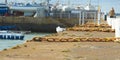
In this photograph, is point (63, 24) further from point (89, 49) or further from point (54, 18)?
point (89, 49)

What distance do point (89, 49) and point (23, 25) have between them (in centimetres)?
7407

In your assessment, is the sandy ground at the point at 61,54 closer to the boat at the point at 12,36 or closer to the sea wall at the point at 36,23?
the boat at the point at 12,36

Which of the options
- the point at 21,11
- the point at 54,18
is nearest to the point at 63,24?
the point at 54,18

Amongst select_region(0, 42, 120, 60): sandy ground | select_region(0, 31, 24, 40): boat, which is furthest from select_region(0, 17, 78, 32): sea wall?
select_region(0, 42, 120, 60): sandy ground

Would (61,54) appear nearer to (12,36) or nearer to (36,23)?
(12,36)

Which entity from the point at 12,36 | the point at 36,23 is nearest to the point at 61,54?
the point at 12,36

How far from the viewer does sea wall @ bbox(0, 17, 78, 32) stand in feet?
288

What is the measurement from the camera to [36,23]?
89688mm


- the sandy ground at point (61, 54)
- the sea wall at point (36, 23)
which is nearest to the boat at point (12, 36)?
the sea wall at point (36, 23)

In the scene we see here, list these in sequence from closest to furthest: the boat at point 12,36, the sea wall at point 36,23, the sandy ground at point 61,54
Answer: the sandy ground at point 61,54, the boat at point 12,36, the sea wall at point 36,23

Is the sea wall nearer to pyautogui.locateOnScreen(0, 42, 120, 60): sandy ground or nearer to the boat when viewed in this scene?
the boat

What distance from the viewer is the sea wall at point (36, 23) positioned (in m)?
87.8

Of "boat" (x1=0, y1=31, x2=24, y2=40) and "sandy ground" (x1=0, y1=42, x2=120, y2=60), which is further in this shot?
"boat" (x1=0, y1=31, x2=24, y2=40)

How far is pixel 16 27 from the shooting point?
3479 inches
